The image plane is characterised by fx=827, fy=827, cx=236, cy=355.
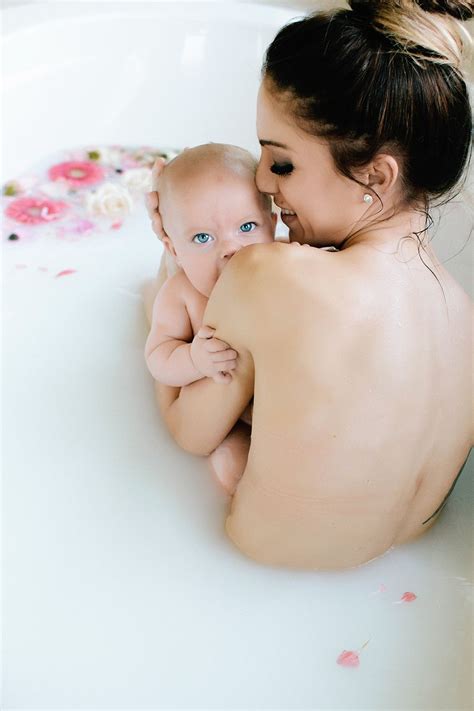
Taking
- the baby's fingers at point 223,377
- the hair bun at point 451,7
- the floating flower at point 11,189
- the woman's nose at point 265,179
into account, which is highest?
the hair bun at point 451,7

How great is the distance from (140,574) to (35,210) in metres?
1.23

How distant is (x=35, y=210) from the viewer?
231 cm

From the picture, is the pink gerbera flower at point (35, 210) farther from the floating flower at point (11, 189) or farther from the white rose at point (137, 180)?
the white rose at point (137, 180)

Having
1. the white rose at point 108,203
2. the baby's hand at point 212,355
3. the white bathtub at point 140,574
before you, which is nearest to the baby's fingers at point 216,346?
the baby's hand at point 212,355

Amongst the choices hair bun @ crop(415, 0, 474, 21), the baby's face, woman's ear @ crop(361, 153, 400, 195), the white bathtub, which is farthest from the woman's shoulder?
the white bathtub

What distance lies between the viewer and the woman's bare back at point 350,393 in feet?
3.47

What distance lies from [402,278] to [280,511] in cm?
39

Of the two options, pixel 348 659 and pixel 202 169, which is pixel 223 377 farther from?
pixel 348 659

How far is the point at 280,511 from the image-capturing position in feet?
4.03

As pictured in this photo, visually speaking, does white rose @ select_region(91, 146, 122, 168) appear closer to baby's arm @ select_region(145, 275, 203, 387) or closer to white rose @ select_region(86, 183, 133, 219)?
white rose @ select_region(86, 183, 133, 219)

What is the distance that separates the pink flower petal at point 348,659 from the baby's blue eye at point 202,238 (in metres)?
0.71

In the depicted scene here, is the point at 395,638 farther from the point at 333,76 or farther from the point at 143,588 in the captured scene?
the point at 333,76

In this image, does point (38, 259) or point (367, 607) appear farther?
point (38, 259)

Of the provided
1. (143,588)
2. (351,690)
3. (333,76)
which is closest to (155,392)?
(143,588)
